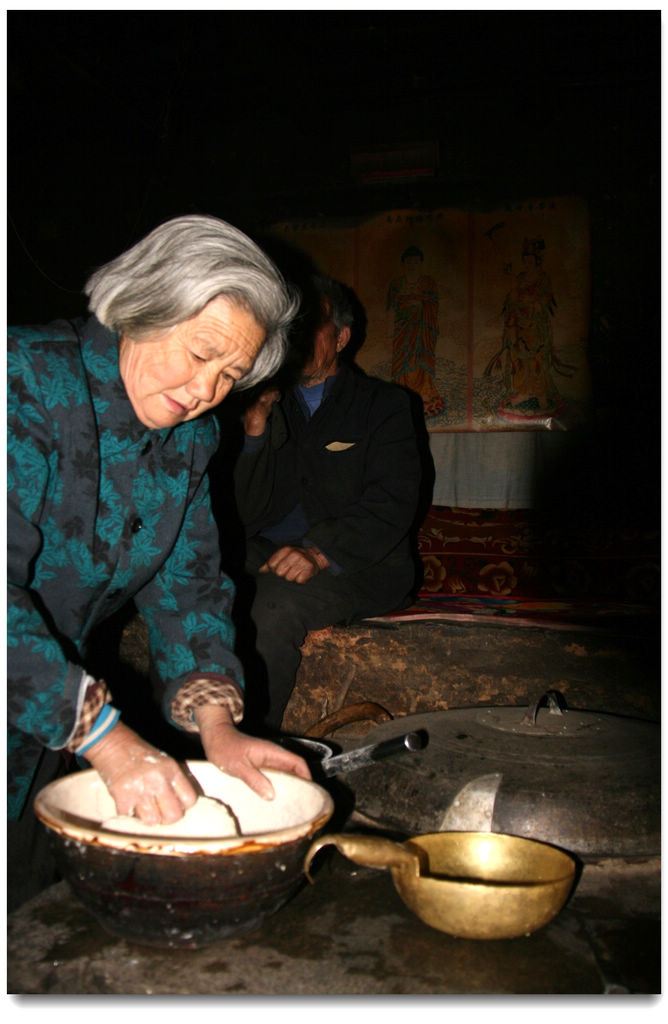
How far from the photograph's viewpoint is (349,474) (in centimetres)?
362

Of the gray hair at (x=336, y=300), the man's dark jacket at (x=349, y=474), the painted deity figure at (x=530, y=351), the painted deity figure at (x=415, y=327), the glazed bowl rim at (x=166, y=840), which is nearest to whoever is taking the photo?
the glazed bowl rim at (x=166, y=840)

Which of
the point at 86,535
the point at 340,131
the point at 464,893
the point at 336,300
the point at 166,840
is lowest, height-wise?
the point at 464,893

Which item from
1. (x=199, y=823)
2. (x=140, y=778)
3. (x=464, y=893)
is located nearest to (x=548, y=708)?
(x=464, y=893)

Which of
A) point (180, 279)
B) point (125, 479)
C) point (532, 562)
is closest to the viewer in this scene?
point (180, 279)

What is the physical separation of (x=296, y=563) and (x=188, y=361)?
1.94 m

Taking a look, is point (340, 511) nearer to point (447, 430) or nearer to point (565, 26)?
point (447, 430)

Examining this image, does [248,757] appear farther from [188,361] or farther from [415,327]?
[415,327]

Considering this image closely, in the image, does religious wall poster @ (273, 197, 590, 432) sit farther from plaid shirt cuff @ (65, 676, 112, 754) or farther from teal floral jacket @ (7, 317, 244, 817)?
plaid shirt cuff @ (65, 676, 112, 754)

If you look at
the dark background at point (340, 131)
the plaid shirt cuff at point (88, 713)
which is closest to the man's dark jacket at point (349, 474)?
the dark background at point (340, 131)

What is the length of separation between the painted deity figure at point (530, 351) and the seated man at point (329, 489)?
65.1 inches

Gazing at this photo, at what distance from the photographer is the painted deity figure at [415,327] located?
527 centimetres

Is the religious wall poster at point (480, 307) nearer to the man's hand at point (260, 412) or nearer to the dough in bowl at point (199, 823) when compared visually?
the man's hand at point (260, 412)

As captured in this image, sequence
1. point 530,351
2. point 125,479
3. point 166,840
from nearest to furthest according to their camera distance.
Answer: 1. point 166,840
2. point 125,479
3. point 530,351

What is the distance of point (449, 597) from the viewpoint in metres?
4.18
